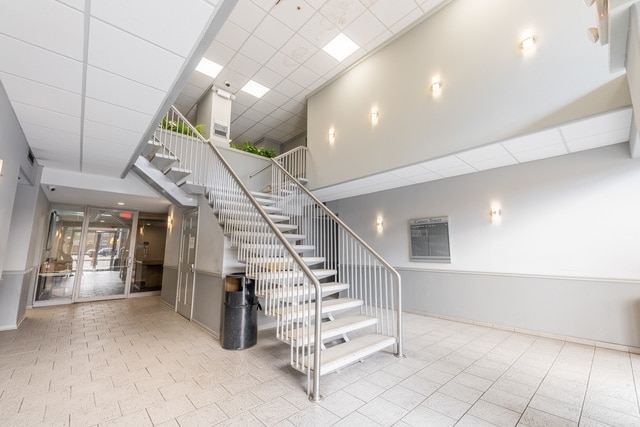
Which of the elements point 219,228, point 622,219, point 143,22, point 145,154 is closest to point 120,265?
point 145,154

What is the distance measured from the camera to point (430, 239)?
5688 millimetres

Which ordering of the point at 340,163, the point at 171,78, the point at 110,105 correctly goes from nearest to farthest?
1. the point at 171,78
2. the point at 110,105
3. the point at 340,163

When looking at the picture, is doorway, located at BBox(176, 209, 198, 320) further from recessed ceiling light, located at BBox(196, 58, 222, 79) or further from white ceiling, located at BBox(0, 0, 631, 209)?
recessed ceiling light, located at BBox(196, 58, 222, 79)

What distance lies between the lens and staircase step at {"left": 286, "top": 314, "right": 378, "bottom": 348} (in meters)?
2.81

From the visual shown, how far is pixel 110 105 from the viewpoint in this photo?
9.42 feet

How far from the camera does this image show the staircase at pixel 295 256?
279cm

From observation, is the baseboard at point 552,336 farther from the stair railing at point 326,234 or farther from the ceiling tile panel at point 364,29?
the ceiling tile panel at point 364,29

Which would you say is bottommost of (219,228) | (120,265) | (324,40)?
(120,265)

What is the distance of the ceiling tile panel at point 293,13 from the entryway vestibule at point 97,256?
6.67 meters

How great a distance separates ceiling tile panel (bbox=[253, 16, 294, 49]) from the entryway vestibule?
20.1 feet

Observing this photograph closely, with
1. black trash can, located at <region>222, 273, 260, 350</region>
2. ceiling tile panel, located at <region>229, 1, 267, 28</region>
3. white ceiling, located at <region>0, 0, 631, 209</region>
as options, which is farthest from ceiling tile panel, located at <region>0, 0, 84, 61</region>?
ceiling tile panel, located at <region>229, 1, 267, 28</region>

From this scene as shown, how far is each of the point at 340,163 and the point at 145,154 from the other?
148 inches

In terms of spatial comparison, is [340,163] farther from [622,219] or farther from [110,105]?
[622,219]

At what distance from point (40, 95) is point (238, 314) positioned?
3.18 meters
